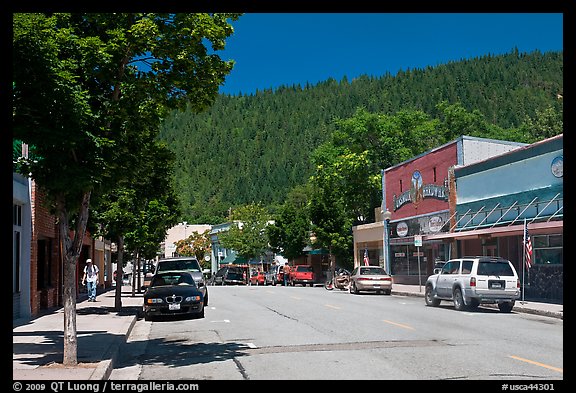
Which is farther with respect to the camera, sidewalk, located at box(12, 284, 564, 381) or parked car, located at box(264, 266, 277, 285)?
parked car, located at box(264, 266, 277, 285)

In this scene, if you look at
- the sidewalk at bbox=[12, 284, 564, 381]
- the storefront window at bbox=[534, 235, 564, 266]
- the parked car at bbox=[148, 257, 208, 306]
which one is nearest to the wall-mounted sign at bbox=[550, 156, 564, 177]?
the storefront window at bbox=[534, 235, 564, 266]

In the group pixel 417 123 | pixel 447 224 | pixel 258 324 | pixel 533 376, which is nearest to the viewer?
pixel 533 376

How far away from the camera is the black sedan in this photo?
20922 mm

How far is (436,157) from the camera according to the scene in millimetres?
40250

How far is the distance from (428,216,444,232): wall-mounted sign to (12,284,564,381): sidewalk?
45.6 ft

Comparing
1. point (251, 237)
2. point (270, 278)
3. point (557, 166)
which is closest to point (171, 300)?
point (557, 166)

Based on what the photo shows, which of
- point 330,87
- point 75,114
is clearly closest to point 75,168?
point 75,114

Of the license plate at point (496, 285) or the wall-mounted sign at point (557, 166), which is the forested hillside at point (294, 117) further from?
the license plate at point (496, 285)

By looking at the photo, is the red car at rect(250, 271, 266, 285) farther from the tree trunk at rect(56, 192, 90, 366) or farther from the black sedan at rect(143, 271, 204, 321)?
the tree trunk at rect(56, 192, 90, 366)

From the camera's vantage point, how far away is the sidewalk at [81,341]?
10.3 metres

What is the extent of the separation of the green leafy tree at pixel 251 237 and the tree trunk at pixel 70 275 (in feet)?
210

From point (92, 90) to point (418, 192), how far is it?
33161 mm
